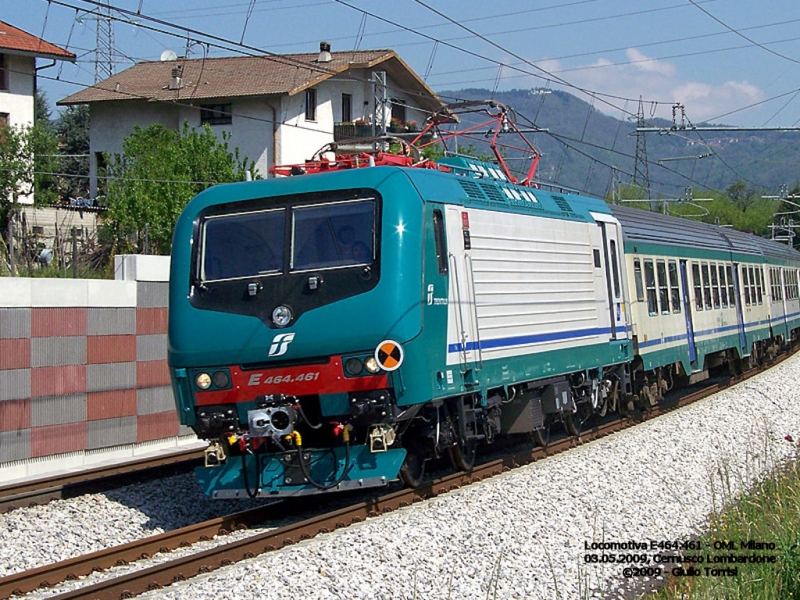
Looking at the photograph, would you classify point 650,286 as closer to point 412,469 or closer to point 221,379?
point 412,469

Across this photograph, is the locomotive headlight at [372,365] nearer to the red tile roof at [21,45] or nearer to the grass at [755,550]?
the grass at [755,550]

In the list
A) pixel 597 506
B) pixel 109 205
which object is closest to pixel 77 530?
pixel 597 506

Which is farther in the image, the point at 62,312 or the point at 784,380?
the point at 784,380

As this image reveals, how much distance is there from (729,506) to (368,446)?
3.15 m

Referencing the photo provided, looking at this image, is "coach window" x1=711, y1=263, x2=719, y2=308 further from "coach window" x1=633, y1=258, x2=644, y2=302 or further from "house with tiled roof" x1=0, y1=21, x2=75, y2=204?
"house with tiled roof" x1=0, y1=21, x2=75, y2=204

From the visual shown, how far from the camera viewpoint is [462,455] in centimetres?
1142

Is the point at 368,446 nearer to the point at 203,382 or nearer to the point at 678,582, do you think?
the point at 203,382

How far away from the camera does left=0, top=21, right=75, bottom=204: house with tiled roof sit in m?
35.9

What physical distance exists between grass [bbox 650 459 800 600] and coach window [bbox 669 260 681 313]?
8.83 m

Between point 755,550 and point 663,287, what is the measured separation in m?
10.6

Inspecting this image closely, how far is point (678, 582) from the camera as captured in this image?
7.52 meters

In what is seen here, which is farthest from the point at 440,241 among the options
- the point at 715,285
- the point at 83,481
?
the point at 715,285

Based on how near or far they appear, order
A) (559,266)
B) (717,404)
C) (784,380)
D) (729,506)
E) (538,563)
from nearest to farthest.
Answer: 1. (538,563)
2. (729,506)
3. (559,266)
4. (717,404)
5. (784,380)

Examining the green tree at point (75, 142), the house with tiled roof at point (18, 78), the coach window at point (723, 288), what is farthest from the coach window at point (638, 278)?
the green tree at point (75, 142)
